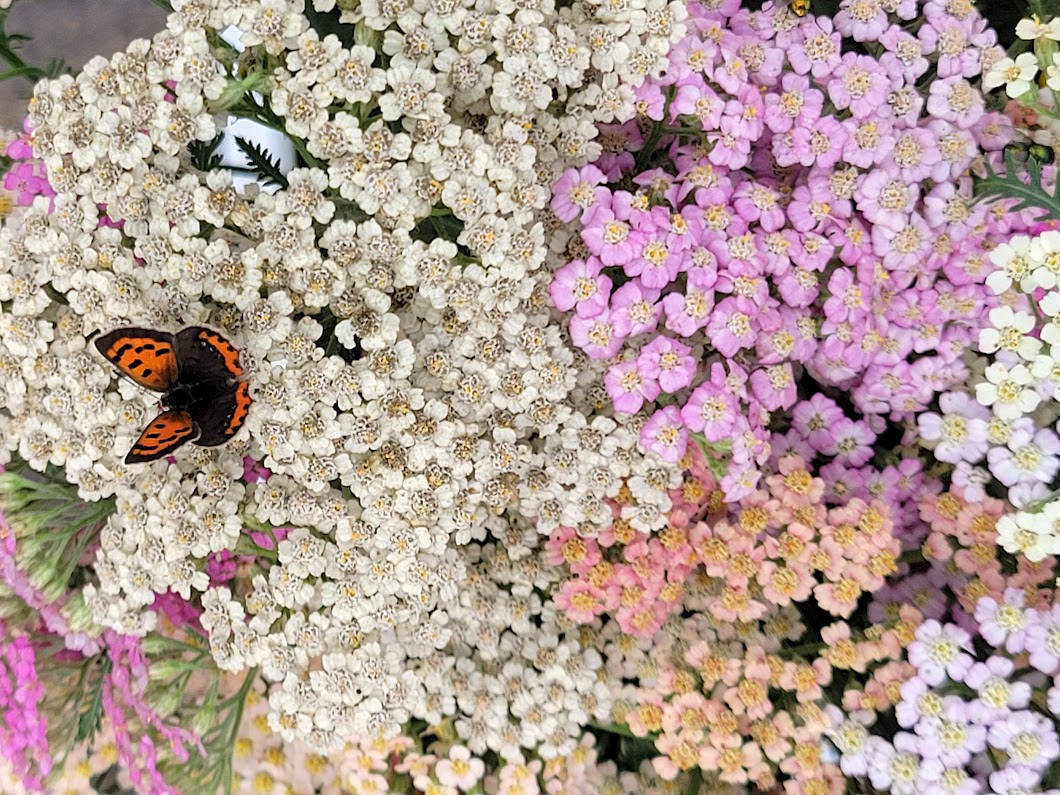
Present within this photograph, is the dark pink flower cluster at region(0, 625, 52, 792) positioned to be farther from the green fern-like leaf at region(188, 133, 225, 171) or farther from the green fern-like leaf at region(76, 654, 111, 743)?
the green fern-like leaf at region(188, 133, 225, 171)

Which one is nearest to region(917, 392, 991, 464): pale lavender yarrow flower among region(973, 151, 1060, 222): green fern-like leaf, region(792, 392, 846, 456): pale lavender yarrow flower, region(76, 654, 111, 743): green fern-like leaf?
region(792, 392, 846, 456): pale lavender yarrow flower

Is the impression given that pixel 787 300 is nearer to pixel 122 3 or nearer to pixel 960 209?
pixel 960 209

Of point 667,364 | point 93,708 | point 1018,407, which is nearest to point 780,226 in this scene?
point 667,364

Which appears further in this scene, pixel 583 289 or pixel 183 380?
pixel 583 289

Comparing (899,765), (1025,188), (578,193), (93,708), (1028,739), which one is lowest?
(93,708)

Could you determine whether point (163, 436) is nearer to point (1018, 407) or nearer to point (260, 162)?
point (260, 162)

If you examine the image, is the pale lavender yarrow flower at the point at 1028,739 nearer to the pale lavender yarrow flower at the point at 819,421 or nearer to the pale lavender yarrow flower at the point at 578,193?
the pale lavender yarrow flower at the point at 819,421
